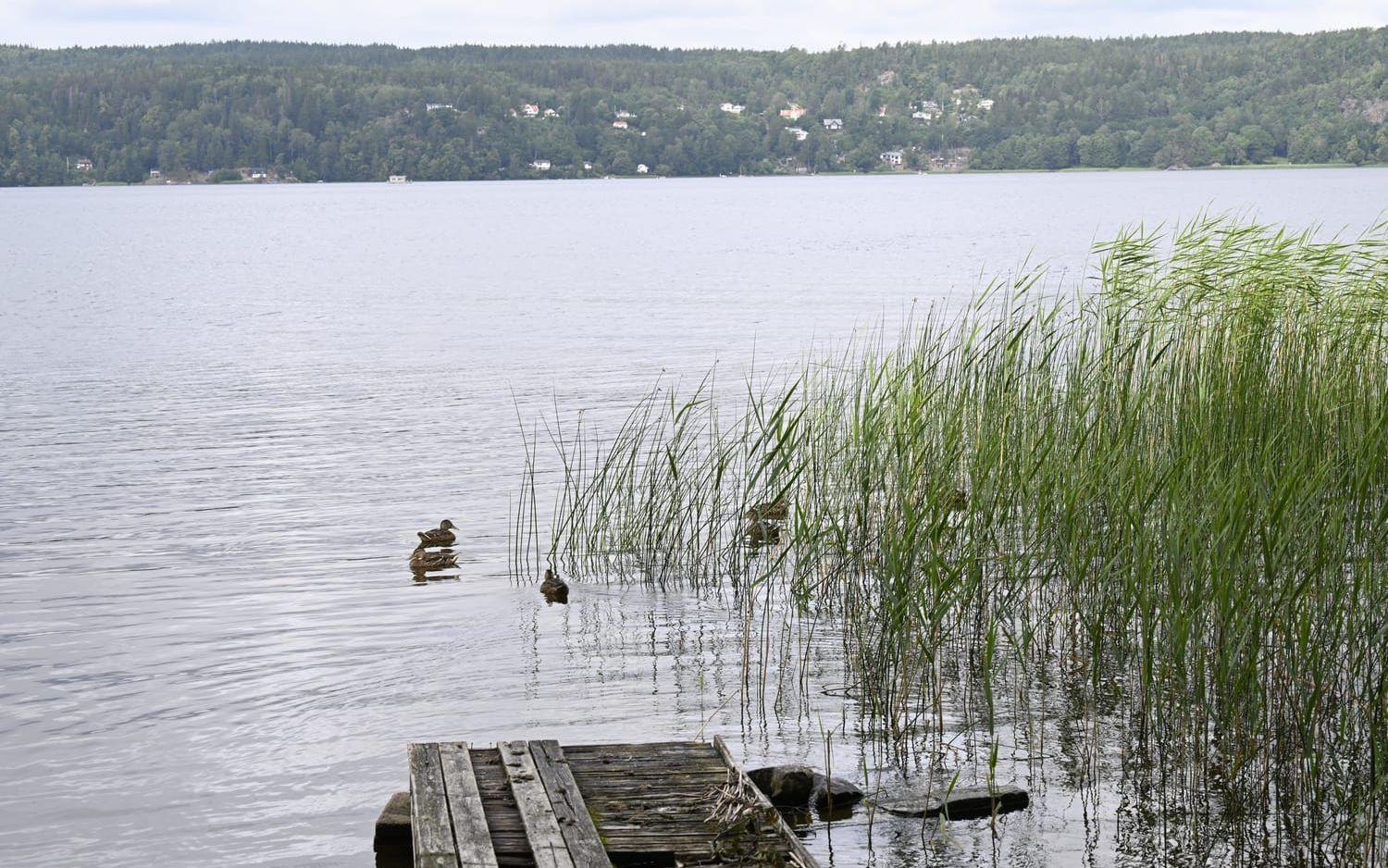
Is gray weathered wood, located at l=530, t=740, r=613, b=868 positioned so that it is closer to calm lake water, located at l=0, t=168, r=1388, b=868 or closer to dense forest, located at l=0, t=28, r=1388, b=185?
calm lake water, located at l=0, t=168, r=1388, b=868

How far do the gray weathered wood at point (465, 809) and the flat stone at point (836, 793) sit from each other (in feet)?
5.01

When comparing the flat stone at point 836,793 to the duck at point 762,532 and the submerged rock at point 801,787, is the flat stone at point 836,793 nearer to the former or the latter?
the submerged rock at point 801,787

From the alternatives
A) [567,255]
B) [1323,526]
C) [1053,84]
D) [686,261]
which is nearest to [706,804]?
[1323,526]

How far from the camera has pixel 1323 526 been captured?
6305mm

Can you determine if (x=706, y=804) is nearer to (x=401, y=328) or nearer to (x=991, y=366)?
(x=991, y=366)

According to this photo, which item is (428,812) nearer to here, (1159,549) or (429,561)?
(1159,549)

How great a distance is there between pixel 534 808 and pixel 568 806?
0.14 meters

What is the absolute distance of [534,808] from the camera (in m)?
5.55

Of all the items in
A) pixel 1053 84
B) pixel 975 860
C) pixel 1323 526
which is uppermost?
pixel 1053 84

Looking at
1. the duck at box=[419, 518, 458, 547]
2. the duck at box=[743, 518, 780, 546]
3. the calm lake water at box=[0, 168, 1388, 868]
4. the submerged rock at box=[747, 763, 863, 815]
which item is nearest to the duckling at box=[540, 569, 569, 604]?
the calm lake water at box=[0, 168, 1388, 868]

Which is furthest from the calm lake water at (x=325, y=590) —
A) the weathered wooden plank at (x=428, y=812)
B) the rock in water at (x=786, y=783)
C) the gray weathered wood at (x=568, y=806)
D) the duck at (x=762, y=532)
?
the gray weathered wood at (x=568, y=806)

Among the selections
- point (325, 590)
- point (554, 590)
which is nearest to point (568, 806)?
point (554, 590)

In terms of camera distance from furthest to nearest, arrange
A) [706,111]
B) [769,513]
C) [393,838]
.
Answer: [706,111], [769,513], [393,838]

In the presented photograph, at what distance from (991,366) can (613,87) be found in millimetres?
154132
